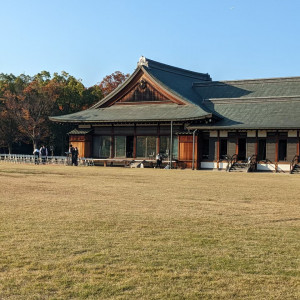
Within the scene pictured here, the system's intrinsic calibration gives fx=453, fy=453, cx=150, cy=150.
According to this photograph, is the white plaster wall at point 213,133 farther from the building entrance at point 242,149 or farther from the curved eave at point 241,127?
the building entrance at point 242,149

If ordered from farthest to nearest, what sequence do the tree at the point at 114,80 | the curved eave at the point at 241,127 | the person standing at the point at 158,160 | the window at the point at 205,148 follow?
the tree at the point at 114,80, the window at the point at 205,148, the person standing at the point at 158,160, the curved eave at the point at 241,127

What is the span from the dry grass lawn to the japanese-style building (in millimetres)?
21106

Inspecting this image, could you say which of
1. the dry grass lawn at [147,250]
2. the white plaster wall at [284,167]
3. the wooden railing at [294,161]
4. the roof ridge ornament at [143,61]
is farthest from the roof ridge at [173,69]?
the dry grass lawn at [147,250]

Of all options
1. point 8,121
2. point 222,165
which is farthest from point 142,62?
point 8,121

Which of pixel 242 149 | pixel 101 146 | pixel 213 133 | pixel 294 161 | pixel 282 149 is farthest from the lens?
pixel 101 146

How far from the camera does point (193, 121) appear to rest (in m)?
33.7

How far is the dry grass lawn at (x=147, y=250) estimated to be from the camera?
4742mm

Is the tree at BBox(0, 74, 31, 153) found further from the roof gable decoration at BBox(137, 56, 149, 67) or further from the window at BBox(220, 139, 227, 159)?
the window at BBox(220, 139, 227, 159)

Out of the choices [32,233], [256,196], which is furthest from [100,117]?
[32,233]

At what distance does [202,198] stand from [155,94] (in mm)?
25583

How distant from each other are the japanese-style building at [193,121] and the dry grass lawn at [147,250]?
2111 centimetres

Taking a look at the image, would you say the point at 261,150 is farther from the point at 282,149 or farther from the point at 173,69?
the point at 173,69

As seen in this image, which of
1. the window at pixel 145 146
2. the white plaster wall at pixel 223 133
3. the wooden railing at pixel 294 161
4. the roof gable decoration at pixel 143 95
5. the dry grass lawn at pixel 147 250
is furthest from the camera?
the roof gable decoration at pixel 143 95

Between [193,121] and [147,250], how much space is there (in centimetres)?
2779
